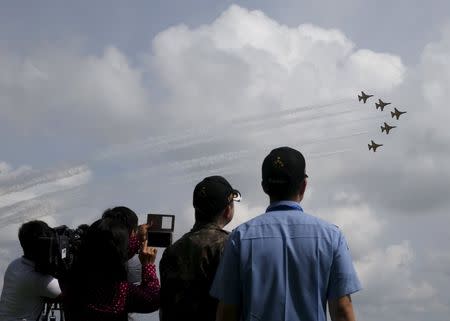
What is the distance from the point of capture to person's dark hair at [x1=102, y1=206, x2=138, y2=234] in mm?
7297

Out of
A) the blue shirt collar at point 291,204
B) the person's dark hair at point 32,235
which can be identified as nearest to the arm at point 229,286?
the blue shirt collar at point 291,204

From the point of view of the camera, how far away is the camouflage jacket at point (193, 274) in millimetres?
5668

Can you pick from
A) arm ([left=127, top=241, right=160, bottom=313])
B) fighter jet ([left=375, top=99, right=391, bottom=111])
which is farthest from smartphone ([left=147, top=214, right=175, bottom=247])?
fighter jet ([left=375, top=99, right=391, bottom=111])

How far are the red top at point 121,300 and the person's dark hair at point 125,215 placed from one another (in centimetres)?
95

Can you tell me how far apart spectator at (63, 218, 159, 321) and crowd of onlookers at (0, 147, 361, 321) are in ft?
0.03

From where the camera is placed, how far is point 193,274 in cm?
571

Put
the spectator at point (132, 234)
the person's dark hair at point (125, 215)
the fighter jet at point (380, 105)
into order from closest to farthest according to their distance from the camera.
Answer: the spectator at point (132, 234) → the person's dark hair at point (125, 215) → the fighter jet at point (380, 105)

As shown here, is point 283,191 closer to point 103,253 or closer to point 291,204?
point 291,204

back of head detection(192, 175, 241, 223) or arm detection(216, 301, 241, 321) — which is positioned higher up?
back of head detection(192, 175, 241, 223)

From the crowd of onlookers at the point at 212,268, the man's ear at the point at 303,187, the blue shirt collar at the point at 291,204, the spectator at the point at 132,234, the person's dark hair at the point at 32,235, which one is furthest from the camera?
the person's dark hair at the point at 32,235

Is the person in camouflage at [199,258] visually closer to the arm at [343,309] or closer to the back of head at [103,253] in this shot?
the back of head at [103,253]

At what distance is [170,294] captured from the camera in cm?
584

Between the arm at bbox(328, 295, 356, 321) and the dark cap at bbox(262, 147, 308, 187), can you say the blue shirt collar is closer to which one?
the dark cap at bbox(262, 147, 308, 187)

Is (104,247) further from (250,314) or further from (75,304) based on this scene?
(250,314)
